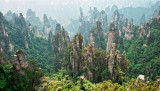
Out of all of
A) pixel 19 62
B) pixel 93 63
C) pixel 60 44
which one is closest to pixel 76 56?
pixel 93 63

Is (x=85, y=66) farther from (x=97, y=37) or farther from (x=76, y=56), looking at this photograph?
(x=97, y=37)

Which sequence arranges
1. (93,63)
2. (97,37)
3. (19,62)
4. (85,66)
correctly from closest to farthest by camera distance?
(19,62) → (93,63) → (85,66) → (97,37)

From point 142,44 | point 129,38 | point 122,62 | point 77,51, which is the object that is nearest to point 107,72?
point 122,62

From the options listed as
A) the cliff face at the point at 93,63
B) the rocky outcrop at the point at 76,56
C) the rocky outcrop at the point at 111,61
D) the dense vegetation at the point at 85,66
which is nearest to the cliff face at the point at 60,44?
the dense vegetation at the point at 85,66

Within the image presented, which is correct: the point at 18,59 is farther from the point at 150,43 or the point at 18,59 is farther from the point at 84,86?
the point at 150,43

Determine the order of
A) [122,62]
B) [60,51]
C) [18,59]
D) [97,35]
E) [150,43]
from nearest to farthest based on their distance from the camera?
1. [18,59]
2. [122,62]
3. [150,43]
4. [60,51]
5. [97,35]

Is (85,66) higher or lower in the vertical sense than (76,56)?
lower

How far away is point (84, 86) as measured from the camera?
1619 cm

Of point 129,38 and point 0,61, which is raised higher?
point 129,38

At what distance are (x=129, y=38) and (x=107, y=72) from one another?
37.7 meters

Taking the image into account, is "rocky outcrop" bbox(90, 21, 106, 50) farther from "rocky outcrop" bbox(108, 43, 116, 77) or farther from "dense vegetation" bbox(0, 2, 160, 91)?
"rocky outcrop" bbox(108, 43, 116, 77)

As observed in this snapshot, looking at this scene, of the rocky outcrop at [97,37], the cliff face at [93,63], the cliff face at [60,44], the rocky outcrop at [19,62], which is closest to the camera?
the rocky outcrop at [19,62]

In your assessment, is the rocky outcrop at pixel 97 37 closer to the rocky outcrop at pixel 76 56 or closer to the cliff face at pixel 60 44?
the cliff face at pixel 60 44

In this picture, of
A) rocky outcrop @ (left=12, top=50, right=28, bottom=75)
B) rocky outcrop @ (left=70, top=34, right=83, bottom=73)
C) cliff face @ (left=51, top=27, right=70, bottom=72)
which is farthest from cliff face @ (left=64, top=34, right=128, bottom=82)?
rocky outcrop @ (left=12, top=50, right=28, bottom=75)
